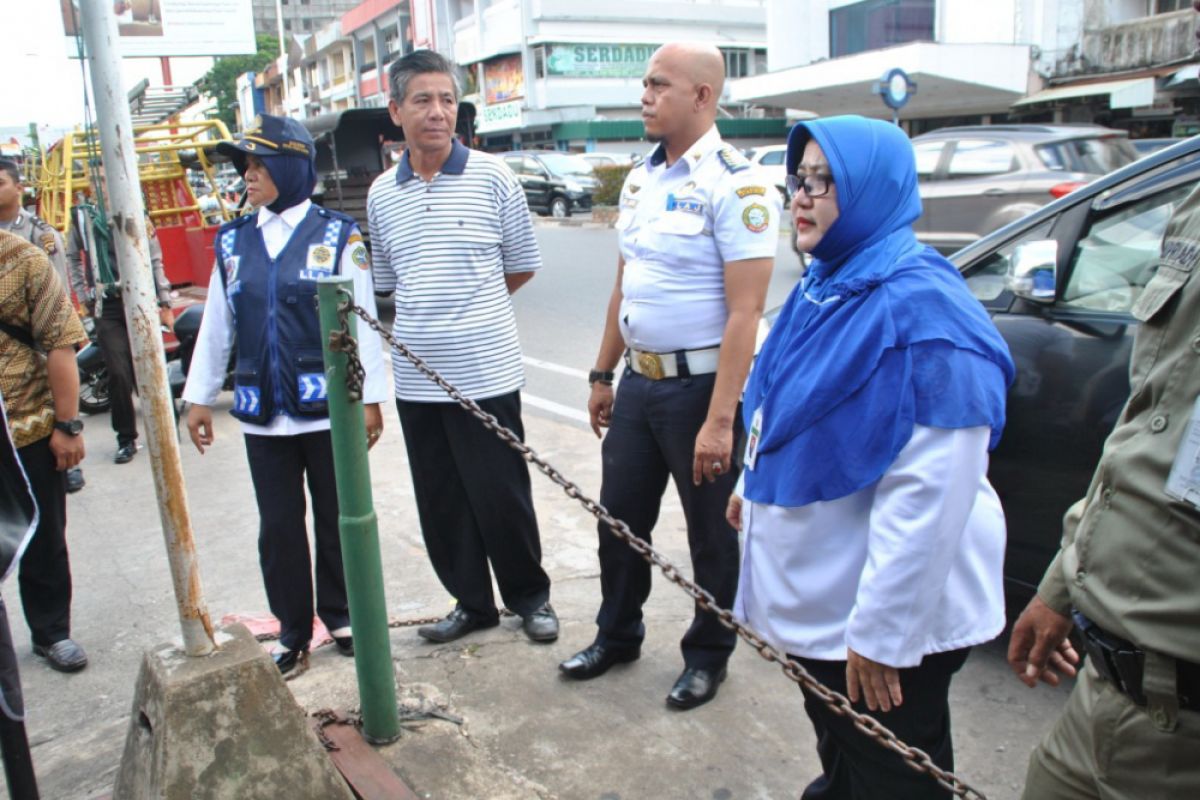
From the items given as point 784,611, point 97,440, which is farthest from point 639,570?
point 97,440

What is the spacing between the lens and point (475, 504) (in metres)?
3.55

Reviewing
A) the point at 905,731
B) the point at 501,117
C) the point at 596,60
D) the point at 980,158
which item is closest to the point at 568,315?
the point at 980,158

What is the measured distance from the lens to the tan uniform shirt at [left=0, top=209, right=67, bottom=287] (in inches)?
218

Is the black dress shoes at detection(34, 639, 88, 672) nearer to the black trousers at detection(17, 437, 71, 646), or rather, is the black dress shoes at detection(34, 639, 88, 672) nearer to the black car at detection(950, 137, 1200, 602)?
the black trousers at detection(17, 437, 71, 646)

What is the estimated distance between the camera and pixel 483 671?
339 centimetres

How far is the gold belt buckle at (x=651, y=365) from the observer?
3084mm

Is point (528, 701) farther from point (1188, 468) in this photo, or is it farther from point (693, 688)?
point (1188, 468)

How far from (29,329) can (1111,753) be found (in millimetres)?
3430

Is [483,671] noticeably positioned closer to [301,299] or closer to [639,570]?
[639,570]

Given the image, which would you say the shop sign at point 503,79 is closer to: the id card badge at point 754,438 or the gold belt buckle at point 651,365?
the gold belt buckle at point 651,365

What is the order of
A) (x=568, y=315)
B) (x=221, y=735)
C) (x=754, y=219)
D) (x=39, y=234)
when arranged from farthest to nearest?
(x=568, y=315)
(x=39, y=234)
(x=754, y=219)
(x=221, y=735)

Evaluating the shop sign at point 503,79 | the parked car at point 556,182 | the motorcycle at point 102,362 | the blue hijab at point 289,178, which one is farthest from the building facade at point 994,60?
the blue hijab at point 289,178

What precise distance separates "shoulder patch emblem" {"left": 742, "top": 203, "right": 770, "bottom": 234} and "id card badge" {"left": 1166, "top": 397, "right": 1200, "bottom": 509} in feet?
5.21

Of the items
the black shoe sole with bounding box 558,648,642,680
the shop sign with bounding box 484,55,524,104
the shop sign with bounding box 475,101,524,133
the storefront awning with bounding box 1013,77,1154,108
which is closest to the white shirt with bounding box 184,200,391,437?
the black shoe sole with bounding box 558,648,642,680
